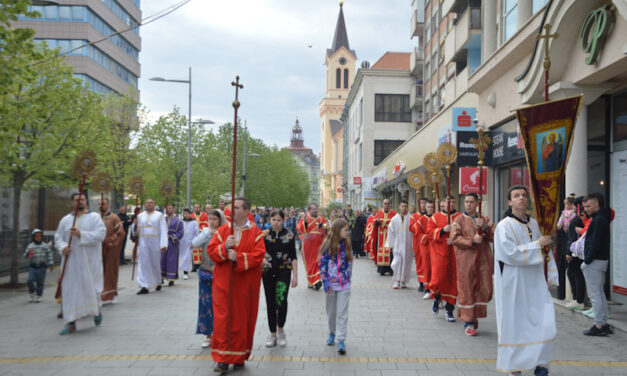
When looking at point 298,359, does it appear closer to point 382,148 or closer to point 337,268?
point 337,268

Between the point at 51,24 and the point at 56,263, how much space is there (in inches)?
1335

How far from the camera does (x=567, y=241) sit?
9258mm

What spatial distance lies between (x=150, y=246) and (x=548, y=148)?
8716 millimetres

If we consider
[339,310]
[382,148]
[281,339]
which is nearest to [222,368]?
[281,339]

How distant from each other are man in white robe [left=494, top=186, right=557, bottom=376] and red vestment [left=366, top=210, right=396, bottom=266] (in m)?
9.23

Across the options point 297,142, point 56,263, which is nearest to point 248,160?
point 56,263

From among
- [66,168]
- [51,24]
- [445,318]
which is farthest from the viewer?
[51,24]

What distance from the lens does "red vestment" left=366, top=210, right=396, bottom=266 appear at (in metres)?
14.9

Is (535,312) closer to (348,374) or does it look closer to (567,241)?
(348,374)

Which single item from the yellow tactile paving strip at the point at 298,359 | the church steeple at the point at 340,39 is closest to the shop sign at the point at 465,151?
the yellow tactile paving strip at the point at 298,359

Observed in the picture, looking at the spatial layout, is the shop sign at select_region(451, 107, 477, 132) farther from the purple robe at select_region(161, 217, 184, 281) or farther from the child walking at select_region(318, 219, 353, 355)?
the child walking at select_region(318, 219, 353, 355)

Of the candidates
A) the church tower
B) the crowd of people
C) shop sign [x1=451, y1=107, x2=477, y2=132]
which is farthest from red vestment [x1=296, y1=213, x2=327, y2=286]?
the church tower

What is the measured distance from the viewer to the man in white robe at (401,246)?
42.0 ft

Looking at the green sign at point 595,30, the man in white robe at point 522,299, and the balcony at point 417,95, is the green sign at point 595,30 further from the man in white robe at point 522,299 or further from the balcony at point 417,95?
the balcony at point 417,95
